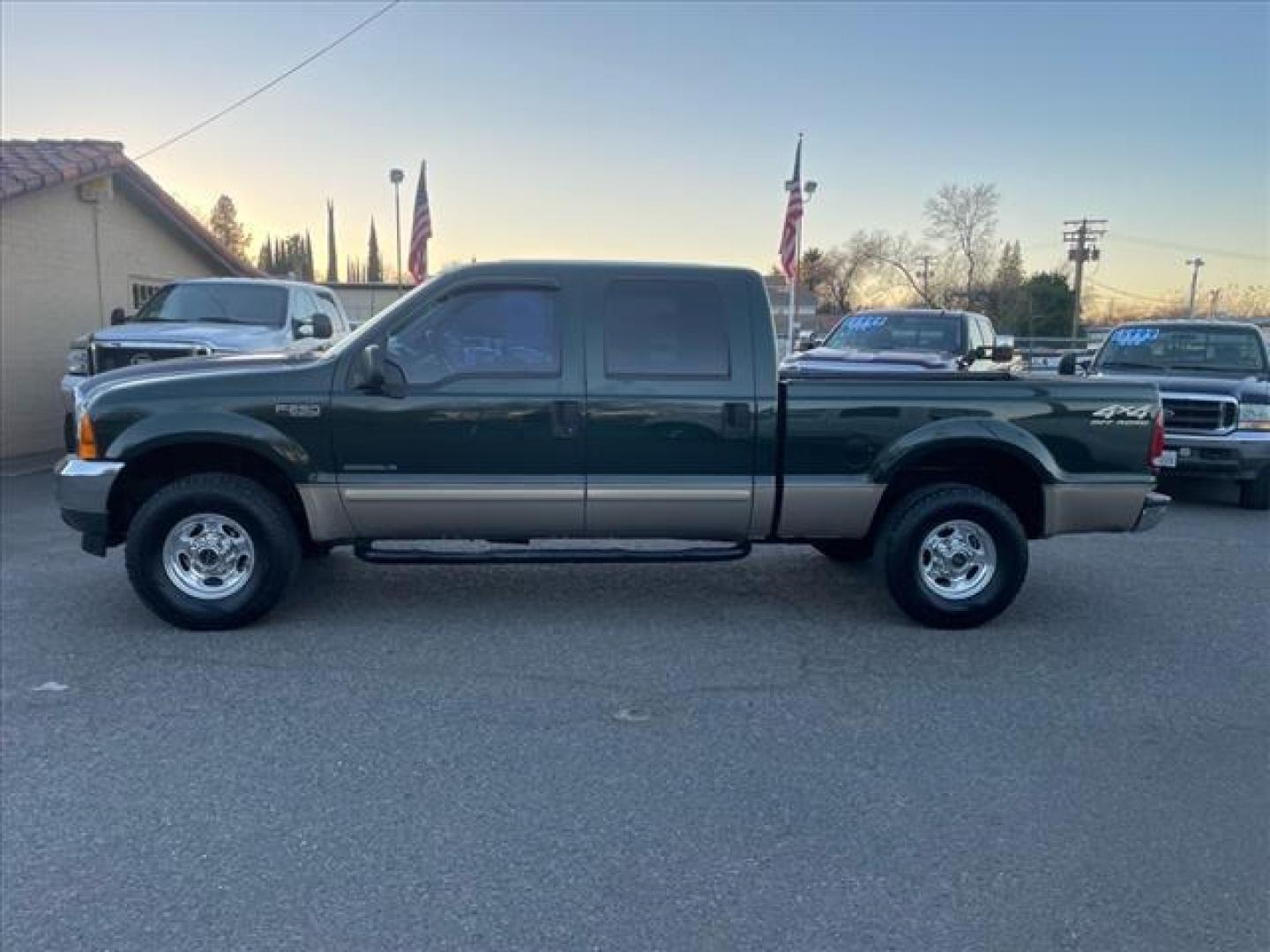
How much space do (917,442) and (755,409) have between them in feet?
3.09

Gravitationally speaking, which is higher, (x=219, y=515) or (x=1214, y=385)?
(x=1214, y=385)

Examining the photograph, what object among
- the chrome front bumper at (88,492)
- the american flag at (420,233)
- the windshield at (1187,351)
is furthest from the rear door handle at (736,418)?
the american flag at (420,233)

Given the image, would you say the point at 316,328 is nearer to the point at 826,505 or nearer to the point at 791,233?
the point at 826,505

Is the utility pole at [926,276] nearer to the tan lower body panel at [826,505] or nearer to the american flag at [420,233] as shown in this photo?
the american flag at [420,233]

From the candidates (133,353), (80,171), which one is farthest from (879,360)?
(80,171)

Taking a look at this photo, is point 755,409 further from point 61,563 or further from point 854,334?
point 854,334

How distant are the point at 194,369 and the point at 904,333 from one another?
943 centimetres

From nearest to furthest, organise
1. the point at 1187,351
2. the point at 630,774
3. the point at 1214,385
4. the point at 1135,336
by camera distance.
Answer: the point at 630,774 < the point at 1214,385 < the point at 1187,351 < the point at 1135,336

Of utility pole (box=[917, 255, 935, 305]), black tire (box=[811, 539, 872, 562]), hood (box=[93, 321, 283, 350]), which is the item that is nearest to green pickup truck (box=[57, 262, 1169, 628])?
black tire (box=[811, 539, 872, 562])

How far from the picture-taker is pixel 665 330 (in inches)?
215

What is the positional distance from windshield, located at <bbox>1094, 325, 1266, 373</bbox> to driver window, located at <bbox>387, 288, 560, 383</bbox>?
863 centimetres

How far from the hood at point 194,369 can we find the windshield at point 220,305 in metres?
5.75

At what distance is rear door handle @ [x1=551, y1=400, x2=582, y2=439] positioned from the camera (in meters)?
5.30

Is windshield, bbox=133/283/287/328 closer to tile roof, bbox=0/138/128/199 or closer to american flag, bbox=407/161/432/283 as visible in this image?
tile roof, bbox=0/138/128/199
